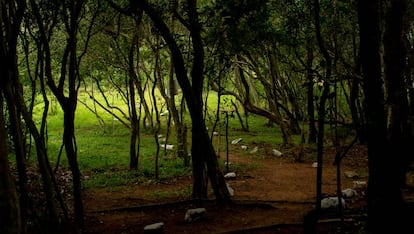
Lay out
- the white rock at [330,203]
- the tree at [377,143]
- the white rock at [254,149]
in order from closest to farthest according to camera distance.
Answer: the tree at [377,143] < the white rock at [330,203] < the white rock at [254,149]

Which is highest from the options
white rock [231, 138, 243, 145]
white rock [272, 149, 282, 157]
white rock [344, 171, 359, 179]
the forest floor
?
white rock [231, 138, 243, 145]

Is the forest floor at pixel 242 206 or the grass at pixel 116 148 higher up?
the grass at pixel 116 148

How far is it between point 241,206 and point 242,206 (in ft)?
0.09

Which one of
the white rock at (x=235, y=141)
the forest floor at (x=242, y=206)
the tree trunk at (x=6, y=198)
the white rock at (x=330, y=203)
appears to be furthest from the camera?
the white rock at (x=235, y=141)

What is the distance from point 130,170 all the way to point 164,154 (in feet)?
10.6

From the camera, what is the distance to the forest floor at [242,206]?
7758mm

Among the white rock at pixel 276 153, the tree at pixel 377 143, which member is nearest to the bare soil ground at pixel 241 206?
the tree at pixel 377 143

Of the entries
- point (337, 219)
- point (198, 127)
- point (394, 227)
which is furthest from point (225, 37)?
point (394, 227)

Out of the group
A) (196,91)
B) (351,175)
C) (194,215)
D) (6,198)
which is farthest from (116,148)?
(6,198)

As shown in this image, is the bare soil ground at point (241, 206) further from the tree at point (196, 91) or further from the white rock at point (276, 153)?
the white rock at point (276, 153)

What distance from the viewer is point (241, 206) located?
947 cm

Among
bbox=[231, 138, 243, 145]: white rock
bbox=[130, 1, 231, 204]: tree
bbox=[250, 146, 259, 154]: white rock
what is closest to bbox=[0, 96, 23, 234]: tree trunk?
bbox=[130, 1, 231, 204]: tree

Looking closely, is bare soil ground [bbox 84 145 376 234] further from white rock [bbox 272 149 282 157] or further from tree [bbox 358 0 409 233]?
white rock [bbox 272 149 282 157]

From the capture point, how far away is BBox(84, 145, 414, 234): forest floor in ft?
25.5
